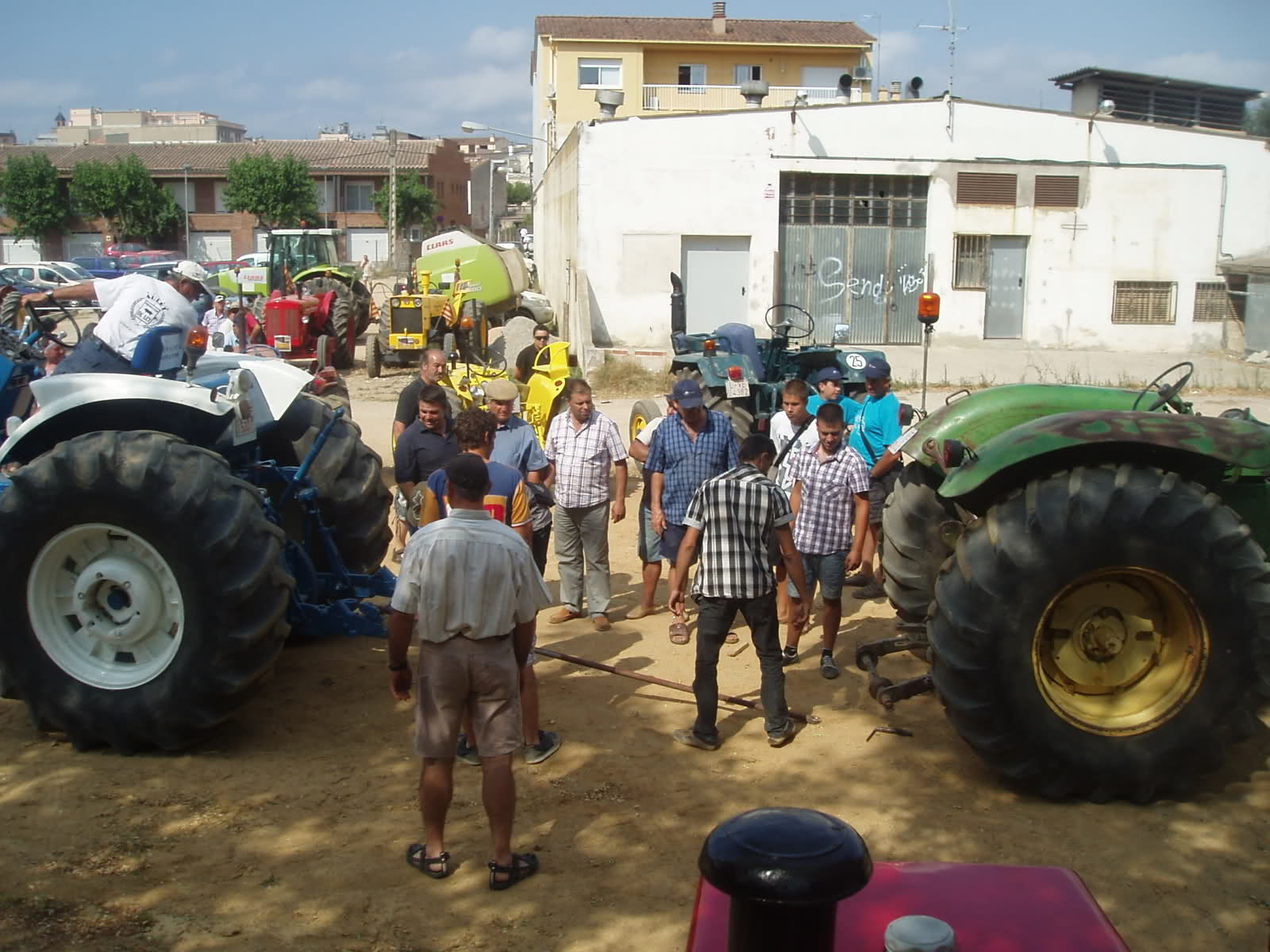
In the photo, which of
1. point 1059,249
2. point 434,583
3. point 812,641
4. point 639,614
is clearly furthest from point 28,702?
point 1059,249

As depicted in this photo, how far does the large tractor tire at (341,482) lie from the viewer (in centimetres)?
691

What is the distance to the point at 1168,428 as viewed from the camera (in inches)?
201

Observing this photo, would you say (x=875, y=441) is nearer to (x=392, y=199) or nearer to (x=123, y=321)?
(x=123, y=321)

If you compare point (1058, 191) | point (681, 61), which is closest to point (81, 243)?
point (681, 61)

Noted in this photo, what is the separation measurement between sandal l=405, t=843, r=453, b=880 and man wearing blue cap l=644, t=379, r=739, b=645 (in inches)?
130

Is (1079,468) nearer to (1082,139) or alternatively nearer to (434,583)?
(434,583)

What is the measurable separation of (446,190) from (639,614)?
6370 centimetres

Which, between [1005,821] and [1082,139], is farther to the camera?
[1082,139]

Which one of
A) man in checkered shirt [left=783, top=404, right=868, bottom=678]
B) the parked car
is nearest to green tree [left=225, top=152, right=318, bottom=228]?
the parked car

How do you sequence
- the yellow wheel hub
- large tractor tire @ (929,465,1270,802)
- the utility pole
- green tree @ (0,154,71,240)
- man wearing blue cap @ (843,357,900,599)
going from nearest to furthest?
1. large tractor tire @ (929,465,1270,802)
2. the yellow wheel hub
3. man wearing blue cap @ (843,357,900,599)
4. the utility pole
5. green tree @ (0,154,71,240)

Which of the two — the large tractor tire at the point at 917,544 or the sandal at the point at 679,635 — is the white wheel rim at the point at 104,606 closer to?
the sandal at the point at 679,635

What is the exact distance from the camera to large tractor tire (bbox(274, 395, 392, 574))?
6.91 m

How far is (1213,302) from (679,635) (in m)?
20.4

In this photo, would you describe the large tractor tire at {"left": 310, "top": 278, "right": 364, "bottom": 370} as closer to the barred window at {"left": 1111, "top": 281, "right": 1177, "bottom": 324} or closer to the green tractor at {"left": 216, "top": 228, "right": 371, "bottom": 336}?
the green tractor at {"left": 216, "top": 228, "right": 371, "bottom": 336}
